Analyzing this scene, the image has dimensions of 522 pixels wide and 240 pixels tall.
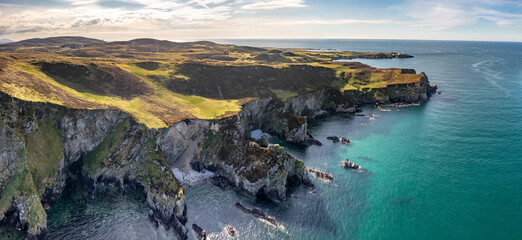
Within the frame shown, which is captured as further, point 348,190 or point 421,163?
point 421,163

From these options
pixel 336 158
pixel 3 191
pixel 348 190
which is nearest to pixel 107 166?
pixel 3 191

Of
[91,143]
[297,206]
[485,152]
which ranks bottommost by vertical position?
[297,206]

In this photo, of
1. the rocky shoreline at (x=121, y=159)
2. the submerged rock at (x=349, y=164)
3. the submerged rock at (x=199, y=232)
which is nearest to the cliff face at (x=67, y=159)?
the rocky shoreline at (x=121, y=159)

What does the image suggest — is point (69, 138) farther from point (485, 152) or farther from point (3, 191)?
point (485, 152)

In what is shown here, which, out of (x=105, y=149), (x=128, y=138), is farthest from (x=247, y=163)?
(x=105, y=149)

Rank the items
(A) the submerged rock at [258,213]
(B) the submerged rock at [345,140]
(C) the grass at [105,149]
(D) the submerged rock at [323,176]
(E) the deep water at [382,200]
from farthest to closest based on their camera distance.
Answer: (B) the submerged rock at [345,140], (D) the submerged rock at [323,176], (C) the grass at [105,149], (A) the submerged rock at [258,213], (E) the deep water at [382,200]

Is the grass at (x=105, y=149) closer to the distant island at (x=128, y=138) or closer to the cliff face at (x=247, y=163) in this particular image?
the distant island at (x=128, y=138)

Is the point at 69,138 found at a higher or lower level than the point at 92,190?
higher

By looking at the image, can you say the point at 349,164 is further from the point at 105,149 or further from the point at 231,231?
the point at 105,149
